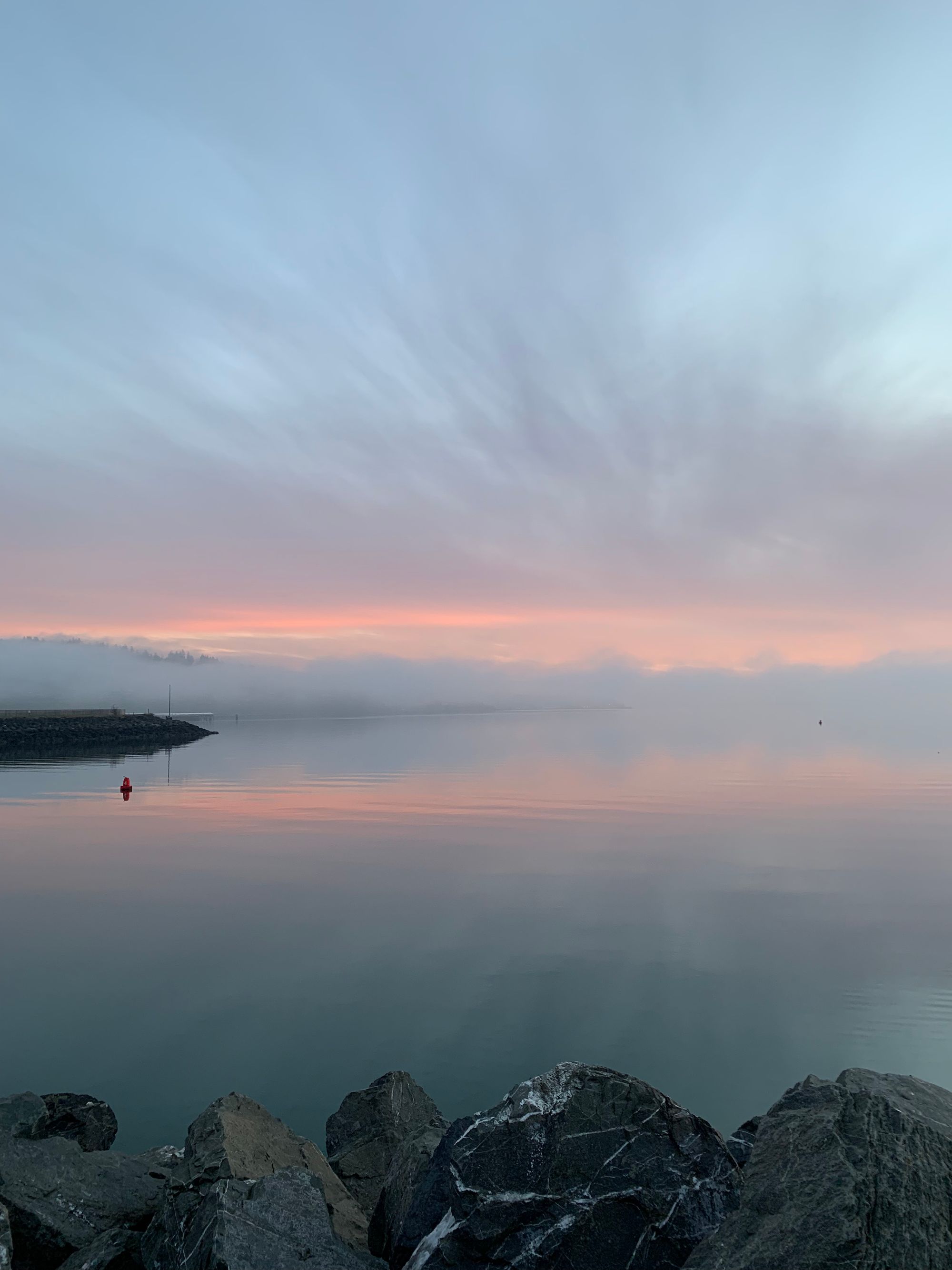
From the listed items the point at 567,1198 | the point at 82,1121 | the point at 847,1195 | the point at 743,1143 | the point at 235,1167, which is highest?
the point at 847,1195

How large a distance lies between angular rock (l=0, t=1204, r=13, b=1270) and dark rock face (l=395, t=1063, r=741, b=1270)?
309cm

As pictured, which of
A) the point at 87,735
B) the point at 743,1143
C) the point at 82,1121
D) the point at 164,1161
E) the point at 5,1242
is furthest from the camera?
the point at 87,735

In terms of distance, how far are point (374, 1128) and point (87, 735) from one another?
113466 mm

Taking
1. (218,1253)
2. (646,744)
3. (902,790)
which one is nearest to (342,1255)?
(218,1253)

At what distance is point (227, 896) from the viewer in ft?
81.6

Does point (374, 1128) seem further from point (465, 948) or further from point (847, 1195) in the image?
point (465, 948)

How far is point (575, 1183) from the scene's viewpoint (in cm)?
622

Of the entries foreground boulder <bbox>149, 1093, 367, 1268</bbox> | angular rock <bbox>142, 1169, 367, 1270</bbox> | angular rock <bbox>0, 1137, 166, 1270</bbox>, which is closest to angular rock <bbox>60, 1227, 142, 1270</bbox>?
angular rock <bbox>142, 1169, 367, 1270</bbox>

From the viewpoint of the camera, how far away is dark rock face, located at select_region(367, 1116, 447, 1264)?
7270 mm

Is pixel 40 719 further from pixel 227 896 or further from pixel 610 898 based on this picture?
pixel 610 898

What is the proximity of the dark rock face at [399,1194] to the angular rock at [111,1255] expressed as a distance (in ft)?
6.85

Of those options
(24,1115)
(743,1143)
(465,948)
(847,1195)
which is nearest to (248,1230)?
(847,1195)

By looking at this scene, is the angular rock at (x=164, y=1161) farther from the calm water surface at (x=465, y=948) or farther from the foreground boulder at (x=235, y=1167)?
the calm water surface at (x=465, y=948)

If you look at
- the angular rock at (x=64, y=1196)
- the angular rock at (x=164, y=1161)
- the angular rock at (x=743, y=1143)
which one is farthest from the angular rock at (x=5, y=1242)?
the angular rock at (x=743, y=1143)
